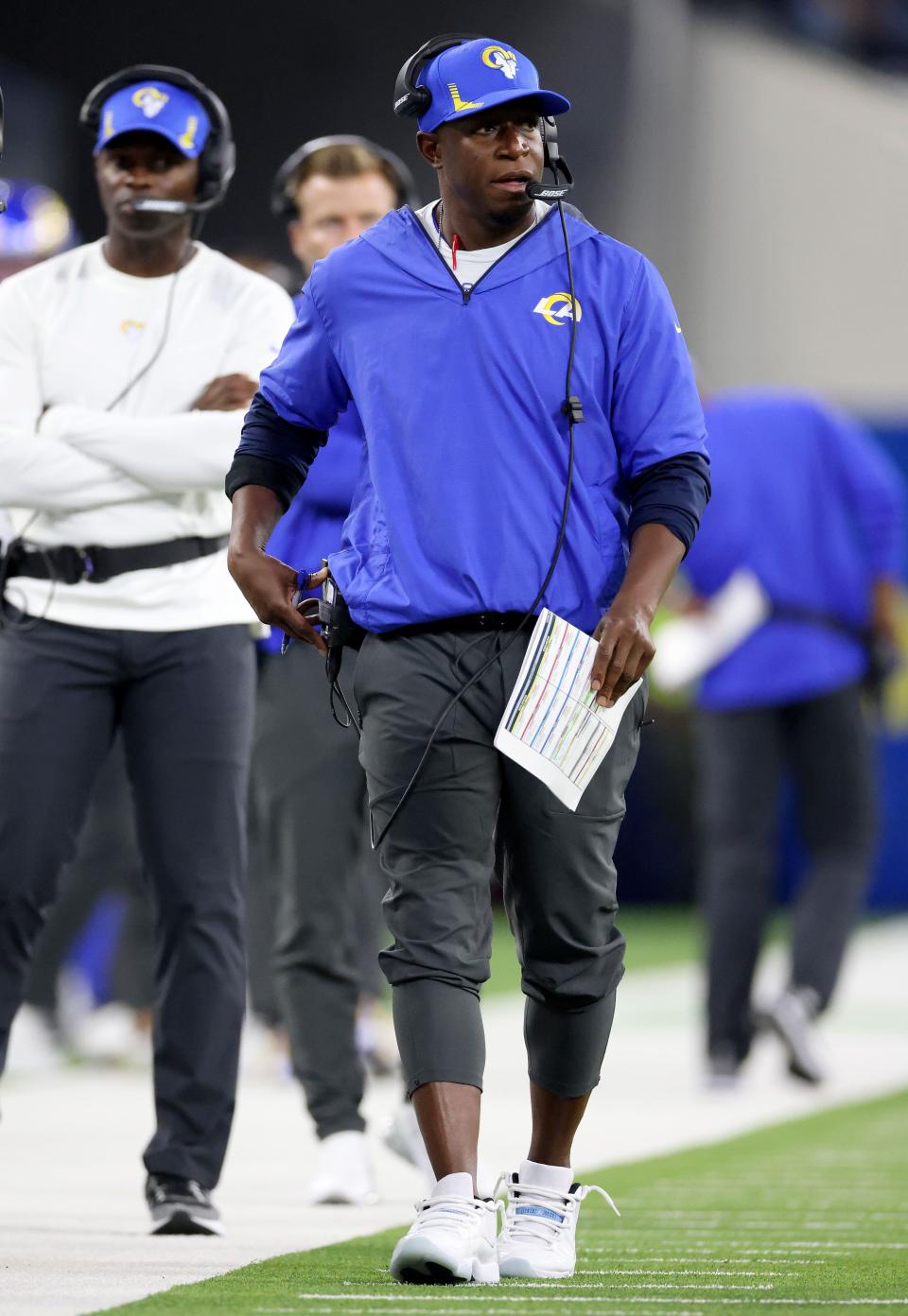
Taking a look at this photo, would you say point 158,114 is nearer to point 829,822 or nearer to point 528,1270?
point 528,1270

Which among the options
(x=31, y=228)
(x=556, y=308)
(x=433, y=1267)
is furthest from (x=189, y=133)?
(x=31, y=228)

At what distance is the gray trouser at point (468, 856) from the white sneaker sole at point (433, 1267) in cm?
25

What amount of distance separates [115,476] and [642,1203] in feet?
5.82

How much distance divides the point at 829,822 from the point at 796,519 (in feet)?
3.19

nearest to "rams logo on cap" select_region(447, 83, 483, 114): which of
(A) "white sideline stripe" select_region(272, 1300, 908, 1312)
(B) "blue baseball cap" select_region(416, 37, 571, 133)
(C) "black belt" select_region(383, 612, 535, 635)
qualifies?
(B) "blue baseball cap" select_region(416, 37, 571, 133)

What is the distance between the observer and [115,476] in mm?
4355

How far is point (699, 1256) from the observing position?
12.8 feet

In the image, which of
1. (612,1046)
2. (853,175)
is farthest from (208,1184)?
(853,175)

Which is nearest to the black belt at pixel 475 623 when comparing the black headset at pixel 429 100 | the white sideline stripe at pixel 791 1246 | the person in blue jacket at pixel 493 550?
the person in blue jacket at pixel 493 550

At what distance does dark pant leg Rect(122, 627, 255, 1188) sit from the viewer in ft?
14.1

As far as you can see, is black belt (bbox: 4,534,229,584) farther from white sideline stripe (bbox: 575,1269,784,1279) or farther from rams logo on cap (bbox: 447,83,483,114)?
white sideline stripe (bbox: 575,1269,784,1279)

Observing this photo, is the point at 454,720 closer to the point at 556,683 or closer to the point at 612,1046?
the point at 556,683

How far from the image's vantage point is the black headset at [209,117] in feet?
14.8

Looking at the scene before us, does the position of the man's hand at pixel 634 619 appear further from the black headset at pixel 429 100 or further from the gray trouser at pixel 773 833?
the gray trouser at pixel 773 833
